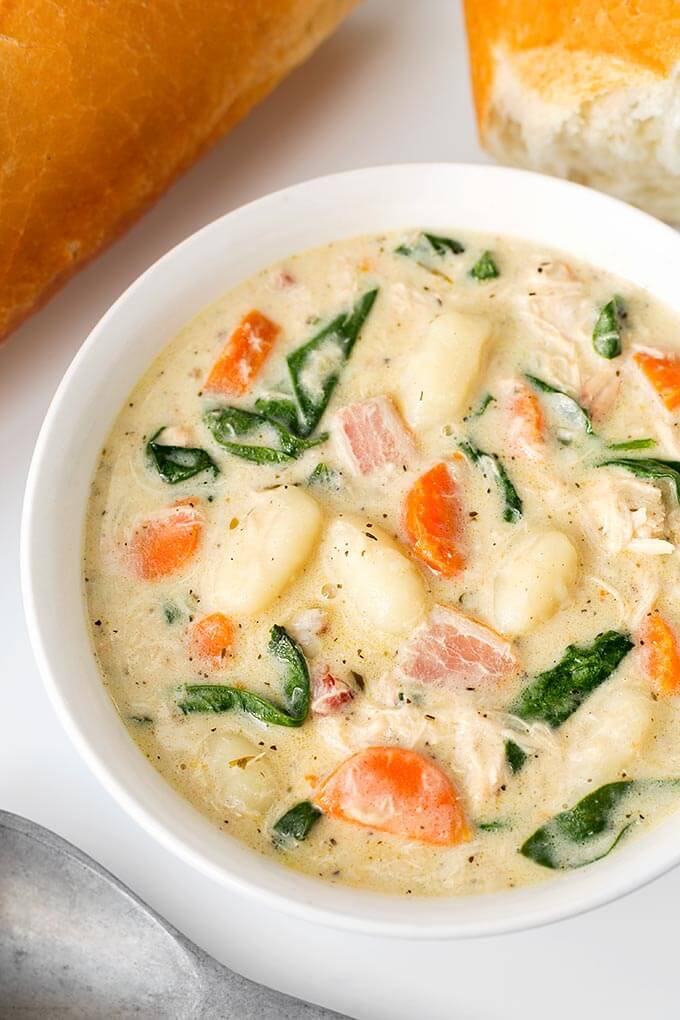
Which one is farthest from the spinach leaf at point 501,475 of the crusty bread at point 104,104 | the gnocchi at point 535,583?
the crusty bread at point 104,104

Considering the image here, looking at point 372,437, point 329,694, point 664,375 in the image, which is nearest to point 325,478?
point 372,437

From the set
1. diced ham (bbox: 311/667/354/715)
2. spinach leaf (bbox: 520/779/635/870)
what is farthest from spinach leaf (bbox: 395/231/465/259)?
spinach leaf (bbox: 520/779/635/870)

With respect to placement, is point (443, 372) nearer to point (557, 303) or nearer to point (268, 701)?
point (557, 303)

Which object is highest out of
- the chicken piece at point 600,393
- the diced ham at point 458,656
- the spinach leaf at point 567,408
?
the chicken piece at point 600,393

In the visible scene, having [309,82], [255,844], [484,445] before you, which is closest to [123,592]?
[255,844]

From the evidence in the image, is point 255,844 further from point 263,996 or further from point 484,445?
point 484,445

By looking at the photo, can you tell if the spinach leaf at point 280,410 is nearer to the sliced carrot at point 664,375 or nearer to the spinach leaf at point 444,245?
the spinach leaf at point 444,245
